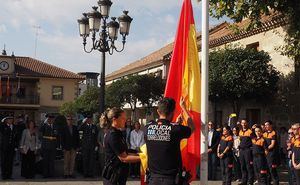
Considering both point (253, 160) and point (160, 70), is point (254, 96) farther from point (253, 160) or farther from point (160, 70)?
point (160, 70)

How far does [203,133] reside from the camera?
627cm

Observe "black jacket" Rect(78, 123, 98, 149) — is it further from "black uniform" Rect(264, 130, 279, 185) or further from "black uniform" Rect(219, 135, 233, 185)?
"black uniform" Rect(264, 130, 279, 185)

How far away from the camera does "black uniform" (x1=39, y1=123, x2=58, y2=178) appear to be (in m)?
14.1

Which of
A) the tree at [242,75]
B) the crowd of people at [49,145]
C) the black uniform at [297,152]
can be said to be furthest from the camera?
the tree at [242,75]

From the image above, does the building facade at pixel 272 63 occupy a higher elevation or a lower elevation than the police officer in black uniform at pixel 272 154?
higher

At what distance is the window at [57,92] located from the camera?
190 feet

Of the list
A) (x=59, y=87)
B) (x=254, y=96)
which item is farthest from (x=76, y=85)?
(x=254, y=96)

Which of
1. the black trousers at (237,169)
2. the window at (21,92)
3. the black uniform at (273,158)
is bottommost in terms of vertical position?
the black trousers at (237,169)

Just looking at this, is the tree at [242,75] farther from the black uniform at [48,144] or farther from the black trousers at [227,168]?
the black uniform at [48,144]

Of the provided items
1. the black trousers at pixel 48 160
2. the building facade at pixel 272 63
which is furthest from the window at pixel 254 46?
the black trousers at pixel 48 160

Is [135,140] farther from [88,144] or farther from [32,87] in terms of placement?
[32,87]

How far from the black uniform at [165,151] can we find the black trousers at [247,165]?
26.4ft

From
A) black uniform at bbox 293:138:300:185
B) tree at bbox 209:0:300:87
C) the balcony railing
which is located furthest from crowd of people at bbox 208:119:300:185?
the balcony railing

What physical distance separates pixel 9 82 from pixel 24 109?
3.58 meters
